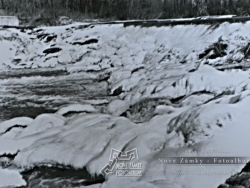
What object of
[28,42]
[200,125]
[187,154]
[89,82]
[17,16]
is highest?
[17,16]

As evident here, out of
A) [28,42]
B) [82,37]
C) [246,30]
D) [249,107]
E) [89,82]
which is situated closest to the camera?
[249,107]

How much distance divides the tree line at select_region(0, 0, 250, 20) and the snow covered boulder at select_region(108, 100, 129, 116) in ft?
4.35

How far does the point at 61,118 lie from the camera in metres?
2.95

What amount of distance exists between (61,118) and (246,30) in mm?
2414

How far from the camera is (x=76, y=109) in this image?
3.06 metres

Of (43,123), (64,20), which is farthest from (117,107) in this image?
(64,20)

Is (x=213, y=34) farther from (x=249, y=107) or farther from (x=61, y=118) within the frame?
(x=61, y=118)

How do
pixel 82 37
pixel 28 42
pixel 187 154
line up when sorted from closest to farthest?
pixel 187 154 < pixel 82 37 < pixel 28 42

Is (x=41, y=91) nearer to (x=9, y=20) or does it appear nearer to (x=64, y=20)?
(x=64, y=20)

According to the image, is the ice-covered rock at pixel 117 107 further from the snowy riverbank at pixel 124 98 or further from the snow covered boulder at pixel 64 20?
the snow covered boulder at pixel 64 20

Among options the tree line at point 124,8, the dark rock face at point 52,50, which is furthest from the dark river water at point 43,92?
the tree line at point 124,8

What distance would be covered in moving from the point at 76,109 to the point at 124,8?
157 centimetres

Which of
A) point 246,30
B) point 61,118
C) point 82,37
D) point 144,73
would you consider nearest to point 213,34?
point 246,30

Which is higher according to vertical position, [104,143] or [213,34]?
[213,34]
